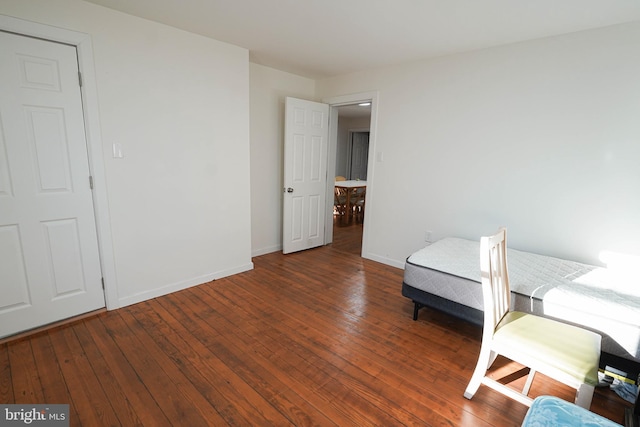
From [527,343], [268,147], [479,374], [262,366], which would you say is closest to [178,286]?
[262,366]

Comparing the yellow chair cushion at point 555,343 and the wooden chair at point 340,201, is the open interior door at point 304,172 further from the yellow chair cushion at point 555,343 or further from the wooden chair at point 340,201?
the yellow chair cushion at point 555,343

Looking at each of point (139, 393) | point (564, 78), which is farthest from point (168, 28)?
point (564, 78)

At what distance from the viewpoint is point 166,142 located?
8.84 ft

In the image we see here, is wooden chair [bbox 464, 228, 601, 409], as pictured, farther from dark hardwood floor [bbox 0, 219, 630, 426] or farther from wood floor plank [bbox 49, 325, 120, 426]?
wood floor plank [bbox 49, 325, 120, 426]

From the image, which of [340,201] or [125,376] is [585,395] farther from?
[340,201]

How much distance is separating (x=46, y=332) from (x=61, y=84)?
71.5 inches

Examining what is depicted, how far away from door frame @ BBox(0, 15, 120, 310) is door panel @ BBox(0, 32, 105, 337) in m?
0.04

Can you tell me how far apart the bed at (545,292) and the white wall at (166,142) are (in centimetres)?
203

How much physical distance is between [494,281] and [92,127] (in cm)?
296

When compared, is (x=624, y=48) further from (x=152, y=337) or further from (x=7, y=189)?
(x=7, y=189)

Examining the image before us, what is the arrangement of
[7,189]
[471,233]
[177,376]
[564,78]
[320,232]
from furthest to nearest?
[320,232] → [471,233] → [564,78] → [7,189] → [177,376]

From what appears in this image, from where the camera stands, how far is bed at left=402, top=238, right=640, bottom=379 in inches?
65.5

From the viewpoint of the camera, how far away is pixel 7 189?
2.04 meters

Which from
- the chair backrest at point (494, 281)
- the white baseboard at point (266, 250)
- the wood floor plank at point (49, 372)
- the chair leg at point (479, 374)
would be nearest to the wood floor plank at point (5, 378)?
the wood floor plank at point (49, 372)
